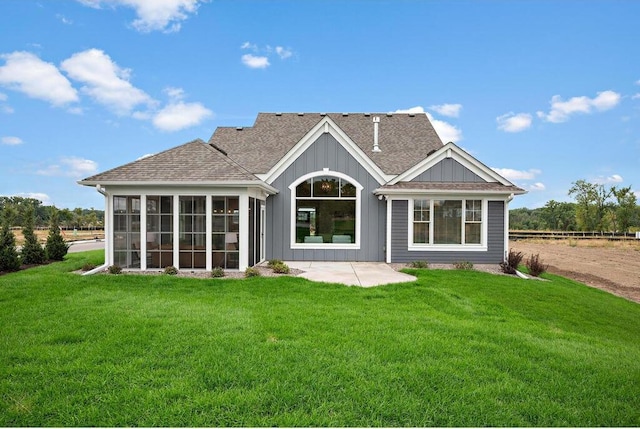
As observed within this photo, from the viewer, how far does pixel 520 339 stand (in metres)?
5.19

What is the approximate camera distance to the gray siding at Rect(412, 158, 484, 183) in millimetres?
13523

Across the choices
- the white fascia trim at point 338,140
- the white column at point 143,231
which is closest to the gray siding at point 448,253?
the white fascia trim at point 338,140

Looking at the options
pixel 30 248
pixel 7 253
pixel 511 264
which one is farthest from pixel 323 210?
pixel 30 248

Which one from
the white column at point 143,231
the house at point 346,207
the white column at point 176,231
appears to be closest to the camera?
the white column at point 176,231

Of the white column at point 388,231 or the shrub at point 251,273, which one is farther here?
the white column at point 388,231

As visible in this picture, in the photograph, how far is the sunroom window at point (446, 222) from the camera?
13141mm

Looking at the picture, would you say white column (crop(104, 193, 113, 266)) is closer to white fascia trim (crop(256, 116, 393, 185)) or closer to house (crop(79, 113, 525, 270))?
house (crop(79, 113, 525, 270))

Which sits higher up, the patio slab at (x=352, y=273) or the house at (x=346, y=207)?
the house at (x=346, y=207)

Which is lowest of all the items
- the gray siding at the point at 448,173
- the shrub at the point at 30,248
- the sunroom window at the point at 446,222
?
the shrub at the point at 30,248

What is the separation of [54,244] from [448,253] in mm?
15267

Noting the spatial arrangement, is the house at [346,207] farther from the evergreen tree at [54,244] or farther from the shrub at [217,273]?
the evergreen tree at [54,244]

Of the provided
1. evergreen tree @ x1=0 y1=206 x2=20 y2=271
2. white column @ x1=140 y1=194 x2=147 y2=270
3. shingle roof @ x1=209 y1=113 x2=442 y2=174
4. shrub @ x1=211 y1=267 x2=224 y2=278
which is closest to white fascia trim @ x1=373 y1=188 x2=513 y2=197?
shingle roof @ x1=209 y1=113 x2=442 y2=174

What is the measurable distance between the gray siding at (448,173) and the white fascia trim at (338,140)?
55.4 inches

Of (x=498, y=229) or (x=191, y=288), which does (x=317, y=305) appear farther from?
(x=498, y=229)
